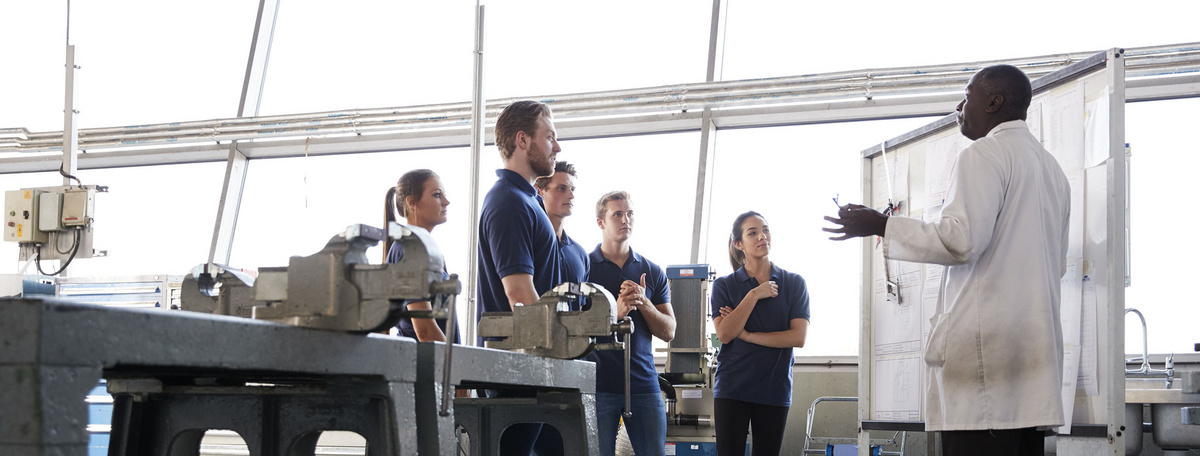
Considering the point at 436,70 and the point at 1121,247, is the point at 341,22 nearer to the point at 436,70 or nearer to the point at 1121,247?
the point at 436,70

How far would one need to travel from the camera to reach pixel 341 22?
5.51m

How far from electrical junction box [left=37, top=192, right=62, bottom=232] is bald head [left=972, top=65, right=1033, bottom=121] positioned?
3.33 metres

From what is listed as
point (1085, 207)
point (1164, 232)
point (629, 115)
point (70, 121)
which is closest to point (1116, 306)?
point (1085, 207)

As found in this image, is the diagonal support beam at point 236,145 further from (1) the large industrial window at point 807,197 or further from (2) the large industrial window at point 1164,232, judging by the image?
(2) the large industrial window at point 1164,232

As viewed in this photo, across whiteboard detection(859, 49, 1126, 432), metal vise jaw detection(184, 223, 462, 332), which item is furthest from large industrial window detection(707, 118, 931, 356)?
metal vise jaw detection(184, 223, 462, 332)

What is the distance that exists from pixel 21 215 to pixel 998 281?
3476 millimetres

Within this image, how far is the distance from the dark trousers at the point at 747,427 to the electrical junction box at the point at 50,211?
2.61 meters

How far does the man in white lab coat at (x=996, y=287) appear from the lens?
5.72ft

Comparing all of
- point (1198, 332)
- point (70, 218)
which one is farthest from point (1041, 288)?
point (70, 218)

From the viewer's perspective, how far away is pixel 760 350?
2.98 meters

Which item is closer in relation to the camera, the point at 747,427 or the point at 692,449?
the point at 747,427

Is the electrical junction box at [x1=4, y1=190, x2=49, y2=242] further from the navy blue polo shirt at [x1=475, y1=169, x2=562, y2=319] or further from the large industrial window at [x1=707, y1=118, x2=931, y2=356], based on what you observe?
the large industrial window at [x1=707, y1=118, x2=931, y2=356]

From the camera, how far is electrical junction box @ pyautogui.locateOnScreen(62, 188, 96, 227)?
3.57m

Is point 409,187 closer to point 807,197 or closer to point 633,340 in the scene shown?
point 633,340
